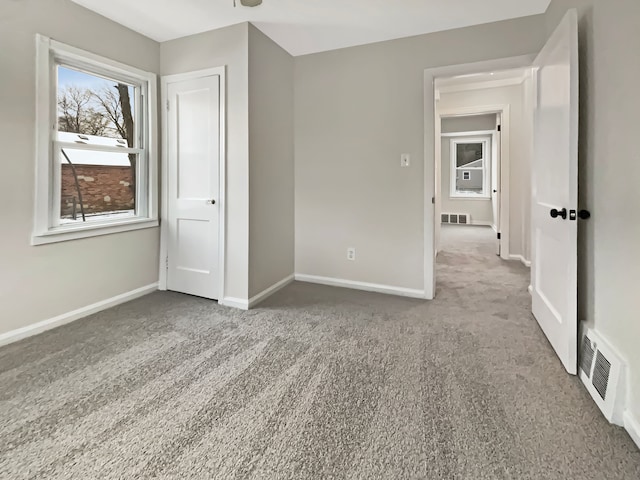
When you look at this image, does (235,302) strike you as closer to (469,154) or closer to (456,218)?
(456,218)

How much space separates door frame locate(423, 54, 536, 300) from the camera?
2.95 m

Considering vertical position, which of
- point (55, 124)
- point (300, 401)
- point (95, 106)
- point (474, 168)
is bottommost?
point (300, 401)

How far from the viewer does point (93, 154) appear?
2.83 meters

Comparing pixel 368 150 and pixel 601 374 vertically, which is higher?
pixel 368 150

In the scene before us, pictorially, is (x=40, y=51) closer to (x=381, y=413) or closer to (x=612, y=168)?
(x=381, y=413)

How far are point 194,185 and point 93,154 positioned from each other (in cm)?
79

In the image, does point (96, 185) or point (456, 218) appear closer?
point (96, 185)

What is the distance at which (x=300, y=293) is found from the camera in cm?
337

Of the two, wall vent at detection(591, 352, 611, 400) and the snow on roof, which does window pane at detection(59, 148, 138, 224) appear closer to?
the snow on roof

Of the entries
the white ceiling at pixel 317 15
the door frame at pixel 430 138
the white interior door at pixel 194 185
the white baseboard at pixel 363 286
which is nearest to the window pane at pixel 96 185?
the white interior door at pixel 194 185

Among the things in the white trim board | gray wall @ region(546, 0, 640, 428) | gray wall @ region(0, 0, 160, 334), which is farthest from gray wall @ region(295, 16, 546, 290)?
gray wall @ region(0, 0, 160, 334)

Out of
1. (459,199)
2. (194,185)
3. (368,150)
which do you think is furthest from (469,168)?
(194,185)

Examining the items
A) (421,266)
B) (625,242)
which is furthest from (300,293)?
(625,242)

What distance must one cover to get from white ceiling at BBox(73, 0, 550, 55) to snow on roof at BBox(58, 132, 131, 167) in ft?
3.06
